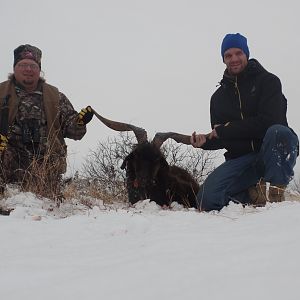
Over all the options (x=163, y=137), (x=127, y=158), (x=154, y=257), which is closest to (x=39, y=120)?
(x=127, y=158)

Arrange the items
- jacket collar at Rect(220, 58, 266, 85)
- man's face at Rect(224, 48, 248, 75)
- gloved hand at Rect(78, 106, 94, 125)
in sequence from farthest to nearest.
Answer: gloved hand at Rect(78, 106, 94, 125) → man's face at Rect(224, 48, 248, 75) → jacket collar at Rect(220, 58, 266, 85)

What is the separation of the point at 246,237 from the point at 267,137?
2.40 m

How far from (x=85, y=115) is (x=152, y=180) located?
131 cm

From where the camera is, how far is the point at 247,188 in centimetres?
520

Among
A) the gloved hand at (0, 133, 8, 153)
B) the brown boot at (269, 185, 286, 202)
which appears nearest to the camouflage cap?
the gloved hand at (0, 133, 8, 153)

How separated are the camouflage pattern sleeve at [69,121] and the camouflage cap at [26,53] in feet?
2.08

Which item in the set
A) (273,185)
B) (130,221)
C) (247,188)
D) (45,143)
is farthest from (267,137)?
(45,143)

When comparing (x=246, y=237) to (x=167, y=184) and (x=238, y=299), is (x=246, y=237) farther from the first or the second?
(x=167, y=184)

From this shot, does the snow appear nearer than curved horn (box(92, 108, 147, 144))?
Yes

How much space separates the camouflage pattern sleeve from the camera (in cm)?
609

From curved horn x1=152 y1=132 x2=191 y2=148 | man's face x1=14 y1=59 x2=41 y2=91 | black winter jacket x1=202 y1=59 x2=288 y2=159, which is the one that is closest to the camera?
black winter jacket x1=202 y1=59 x2=288 y2=159

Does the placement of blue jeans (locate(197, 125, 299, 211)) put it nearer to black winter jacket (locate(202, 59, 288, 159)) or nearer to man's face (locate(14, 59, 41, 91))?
black winter jacket (locate(202, 59, 288, 159))

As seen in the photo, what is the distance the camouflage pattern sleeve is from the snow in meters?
2.93

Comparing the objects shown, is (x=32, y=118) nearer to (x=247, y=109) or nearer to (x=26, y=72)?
(x=26, y=72)
